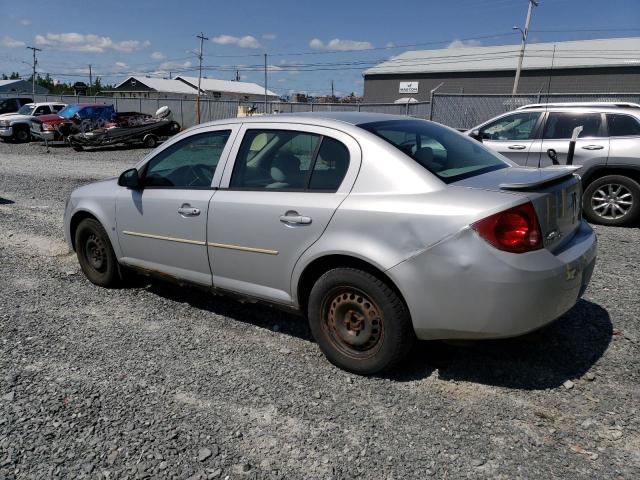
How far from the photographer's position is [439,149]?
11.5 ft

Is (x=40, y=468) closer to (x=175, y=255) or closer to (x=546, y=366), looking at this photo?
(x=175, y=255)

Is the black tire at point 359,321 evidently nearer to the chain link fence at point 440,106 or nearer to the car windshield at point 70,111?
the chain link fence at point 440,106

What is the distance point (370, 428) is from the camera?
2.82 meters

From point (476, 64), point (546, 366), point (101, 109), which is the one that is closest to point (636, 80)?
point (476, 64)

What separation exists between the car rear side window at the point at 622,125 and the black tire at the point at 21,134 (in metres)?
25.1

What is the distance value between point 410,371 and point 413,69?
55.0m

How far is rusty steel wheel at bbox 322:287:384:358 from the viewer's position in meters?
3.17

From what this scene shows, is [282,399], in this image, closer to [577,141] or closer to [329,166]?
[329,166]

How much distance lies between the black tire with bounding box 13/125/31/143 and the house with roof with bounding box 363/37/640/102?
33201mm

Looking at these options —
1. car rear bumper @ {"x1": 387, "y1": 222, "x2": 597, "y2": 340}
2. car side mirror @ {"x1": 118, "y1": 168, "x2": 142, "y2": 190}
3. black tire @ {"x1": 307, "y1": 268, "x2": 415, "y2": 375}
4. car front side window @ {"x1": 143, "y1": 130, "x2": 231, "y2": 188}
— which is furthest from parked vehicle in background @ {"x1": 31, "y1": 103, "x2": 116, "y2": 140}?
car rear bumper @ {"x1": 387, "y1": 222, "x2": 597, "y2": 340}

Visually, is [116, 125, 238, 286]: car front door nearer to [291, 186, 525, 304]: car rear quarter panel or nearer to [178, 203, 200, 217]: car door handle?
[178, 203, 200, 217]: car door handle

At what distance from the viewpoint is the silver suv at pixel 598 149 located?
7.36 m

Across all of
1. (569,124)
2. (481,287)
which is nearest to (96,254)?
(481,287)

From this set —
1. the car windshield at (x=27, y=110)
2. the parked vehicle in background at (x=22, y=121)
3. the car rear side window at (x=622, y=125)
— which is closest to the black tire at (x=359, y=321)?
the car rear side window at (x=622, y=125)
